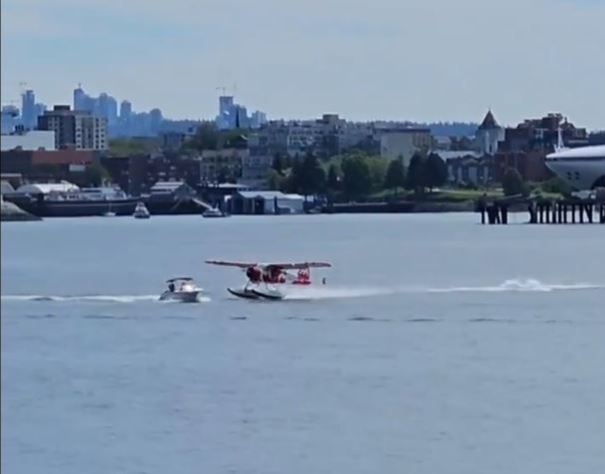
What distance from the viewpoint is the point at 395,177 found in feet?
277

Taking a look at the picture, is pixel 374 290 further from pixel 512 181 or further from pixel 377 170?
pixel 377 170

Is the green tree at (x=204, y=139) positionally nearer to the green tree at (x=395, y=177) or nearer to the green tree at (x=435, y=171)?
the green tree at (x=395, y=177)

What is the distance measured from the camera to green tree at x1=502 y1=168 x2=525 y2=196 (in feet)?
255

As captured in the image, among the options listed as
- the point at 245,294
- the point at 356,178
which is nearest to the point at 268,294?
the point at 245,294

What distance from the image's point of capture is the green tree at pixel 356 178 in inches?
3401

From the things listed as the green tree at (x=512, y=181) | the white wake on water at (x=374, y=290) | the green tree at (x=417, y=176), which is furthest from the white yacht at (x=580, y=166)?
the white wake on water at (x=374, y=290)

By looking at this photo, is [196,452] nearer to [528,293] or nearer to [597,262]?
[528,293]

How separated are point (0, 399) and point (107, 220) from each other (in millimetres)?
78361

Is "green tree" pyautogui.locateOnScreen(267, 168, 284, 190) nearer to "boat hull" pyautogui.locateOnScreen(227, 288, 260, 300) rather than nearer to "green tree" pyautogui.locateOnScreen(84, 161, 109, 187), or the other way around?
"green tree" pyautogui.locateOnScreen(84, 161, 109, 187)

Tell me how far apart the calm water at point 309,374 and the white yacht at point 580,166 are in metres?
33.5

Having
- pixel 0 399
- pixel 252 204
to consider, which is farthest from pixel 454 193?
pixel 0 399

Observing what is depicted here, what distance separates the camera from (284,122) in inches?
4139

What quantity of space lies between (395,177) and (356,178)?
9.75ft

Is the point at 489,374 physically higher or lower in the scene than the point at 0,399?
lower
